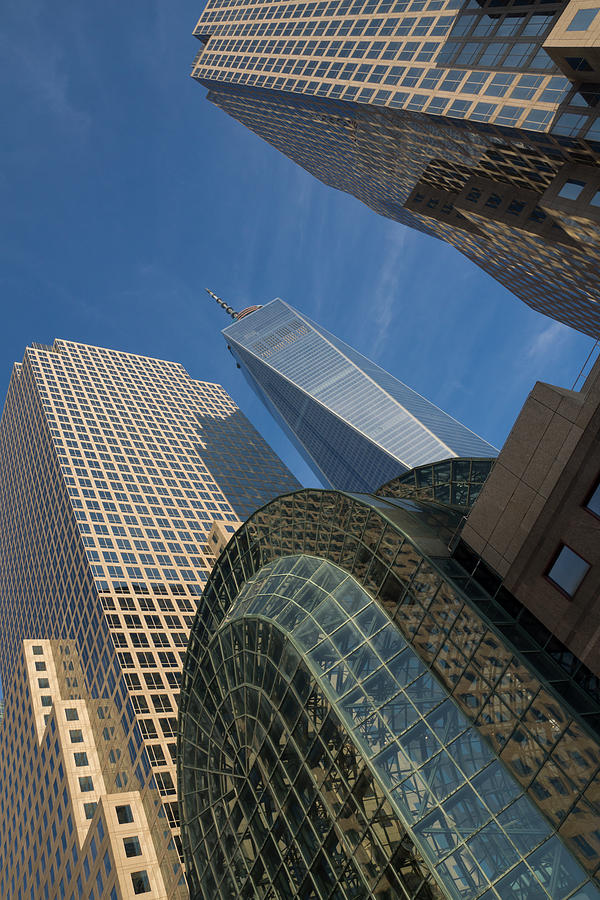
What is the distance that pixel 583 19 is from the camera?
143 ft

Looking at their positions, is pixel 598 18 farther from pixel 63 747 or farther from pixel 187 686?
pixel 63 747

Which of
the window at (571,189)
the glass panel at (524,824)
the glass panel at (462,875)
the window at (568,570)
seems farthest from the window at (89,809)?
the window at (571,189)

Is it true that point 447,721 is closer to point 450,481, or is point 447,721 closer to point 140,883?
point 450,481

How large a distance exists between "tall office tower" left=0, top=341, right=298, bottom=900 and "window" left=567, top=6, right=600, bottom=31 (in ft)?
276

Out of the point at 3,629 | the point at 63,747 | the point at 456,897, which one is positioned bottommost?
the point at 3,629

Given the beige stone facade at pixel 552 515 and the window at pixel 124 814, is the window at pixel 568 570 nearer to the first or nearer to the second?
the beige stone facade at pixel 552 515

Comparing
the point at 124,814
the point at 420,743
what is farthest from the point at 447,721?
the point at 124,814

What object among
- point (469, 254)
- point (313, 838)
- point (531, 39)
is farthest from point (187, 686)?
point (469, 254)

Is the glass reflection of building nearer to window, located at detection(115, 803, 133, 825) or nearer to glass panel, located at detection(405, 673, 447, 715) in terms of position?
glass panel, located at detection(405, 673, 447, 715)

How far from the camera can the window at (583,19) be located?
1693 inches

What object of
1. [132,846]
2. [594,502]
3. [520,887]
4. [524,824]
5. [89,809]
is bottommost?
[89,809]

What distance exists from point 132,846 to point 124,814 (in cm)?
471

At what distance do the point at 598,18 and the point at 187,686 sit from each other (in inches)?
2320

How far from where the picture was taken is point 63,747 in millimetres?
80188
